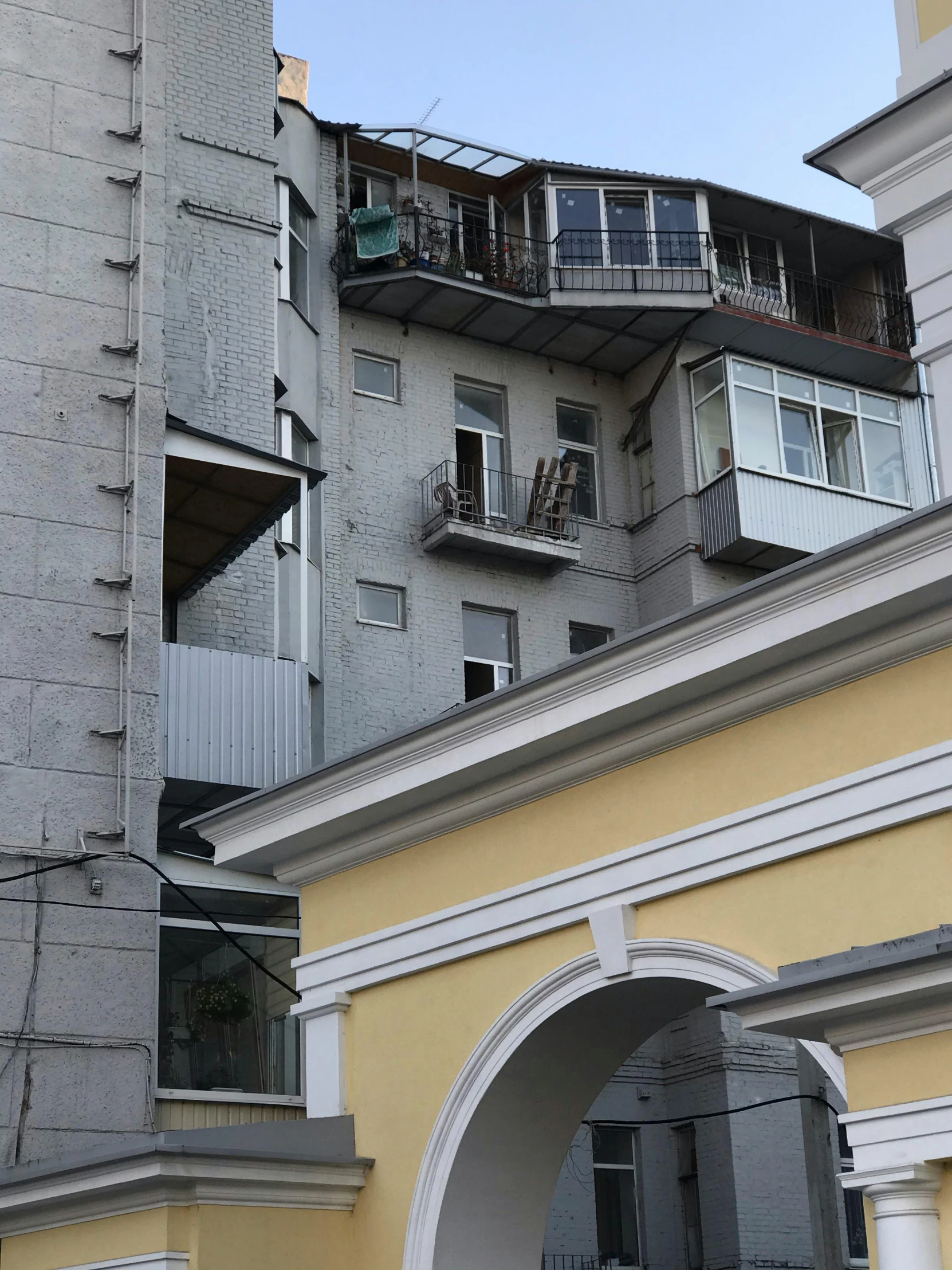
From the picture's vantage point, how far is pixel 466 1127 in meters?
10.1

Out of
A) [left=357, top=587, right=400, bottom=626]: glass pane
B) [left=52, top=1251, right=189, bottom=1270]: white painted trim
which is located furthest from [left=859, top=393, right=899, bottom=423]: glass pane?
[left=52, top=1251, right=189, bottom=1270]: white painted trim

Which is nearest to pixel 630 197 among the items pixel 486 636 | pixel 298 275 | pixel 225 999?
pixel 298 275

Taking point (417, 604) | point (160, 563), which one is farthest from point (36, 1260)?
point (417, 604)

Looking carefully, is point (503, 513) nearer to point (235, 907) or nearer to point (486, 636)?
point (486, 636)

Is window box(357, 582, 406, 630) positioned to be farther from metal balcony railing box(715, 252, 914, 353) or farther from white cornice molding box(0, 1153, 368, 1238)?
white cornice molding box(0, 1153, 368, 1238)

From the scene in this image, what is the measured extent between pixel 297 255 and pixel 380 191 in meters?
3.08

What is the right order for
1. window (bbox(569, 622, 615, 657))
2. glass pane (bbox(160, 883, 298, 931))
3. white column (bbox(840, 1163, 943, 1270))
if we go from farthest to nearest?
window (bbox(569, 622, 615, 657)), glass pane (bbox(160, 883, 298, 931)), white column (bbox(840, 1163, 943, 1270))

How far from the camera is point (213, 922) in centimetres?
1495

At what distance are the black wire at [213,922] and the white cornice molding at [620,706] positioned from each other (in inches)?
111

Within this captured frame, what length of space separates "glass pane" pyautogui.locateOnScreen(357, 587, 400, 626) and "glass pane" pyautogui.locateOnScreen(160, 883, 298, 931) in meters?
7.61

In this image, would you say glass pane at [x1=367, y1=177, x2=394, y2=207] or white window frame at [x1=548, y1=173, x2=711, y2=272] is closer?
white window frame at [x1=548, y1=173, x2=711, y2=272]

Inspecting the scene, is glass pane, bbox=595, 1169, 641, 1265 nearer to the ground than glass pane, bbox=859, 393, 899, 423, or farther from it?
nearer to the ground

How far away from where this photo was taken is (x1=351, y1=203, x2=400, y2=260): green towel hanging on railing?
23.9 meters

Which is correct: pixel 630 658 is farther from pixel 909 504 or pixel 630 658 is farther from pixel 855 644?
pixel 909 504
